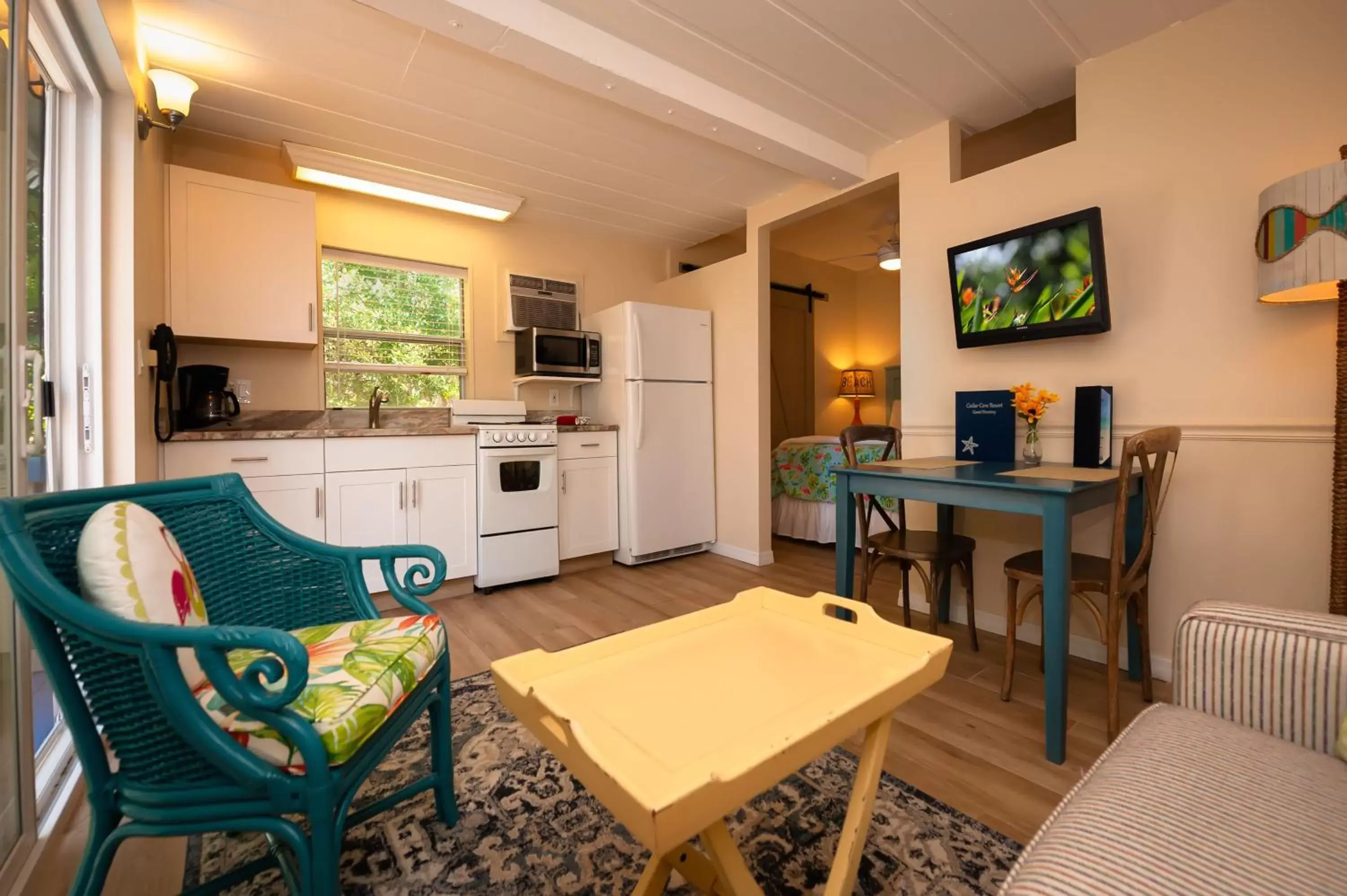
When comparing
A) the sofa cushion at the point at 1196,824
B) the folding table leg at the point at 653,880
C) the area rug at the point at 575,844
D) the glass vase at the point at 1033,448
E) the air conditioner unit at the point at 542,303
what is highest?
the air conditioner unit at the point at 542,303

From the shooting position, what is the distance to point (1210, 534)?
84.0 inches

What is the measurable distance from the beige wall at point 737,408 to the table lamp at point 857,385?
2.60 metres

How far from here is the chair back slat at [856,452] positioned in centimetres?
253

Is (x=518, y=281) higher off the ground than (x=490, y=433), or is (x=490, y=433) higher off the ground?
(x=518, y=281)

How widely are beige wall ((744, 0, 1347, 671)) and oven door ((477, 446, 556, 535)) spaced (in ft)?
8.34

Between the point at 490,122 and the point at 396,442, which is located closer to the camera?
the point at 490,122

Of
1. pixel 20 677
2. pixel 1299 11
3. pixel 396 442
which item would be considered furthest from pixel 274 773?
pixel 1299 11

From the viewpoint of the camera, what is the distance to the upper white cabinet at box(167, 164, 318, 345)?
280 cm

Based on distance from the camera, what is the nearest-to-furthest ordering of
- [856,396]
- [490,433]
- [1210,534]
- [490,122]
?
[1210,534] → [490,122] → [490,433] → [856,396]

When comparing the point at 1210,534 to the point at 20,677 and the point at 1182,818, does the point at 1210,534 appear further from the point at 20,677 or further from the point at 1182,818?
the point at 20,677

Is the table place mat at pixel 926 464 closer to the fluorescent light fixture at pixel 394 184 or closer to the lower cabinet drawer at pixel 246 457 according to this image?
the lower cabinet drawer at pixel 246 457

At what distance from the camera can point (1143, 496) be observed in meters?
2.07

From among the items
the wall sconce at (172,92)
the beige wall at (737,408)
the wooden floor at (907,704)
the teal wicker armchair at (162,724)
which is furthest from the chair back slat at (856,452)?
the wall sconce at (172,92)

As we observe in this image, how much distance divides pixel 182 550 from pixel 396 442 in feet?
6.52
